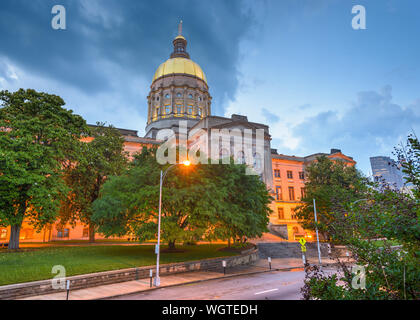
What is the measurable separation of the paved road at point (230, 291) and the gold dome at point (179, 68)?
244ft

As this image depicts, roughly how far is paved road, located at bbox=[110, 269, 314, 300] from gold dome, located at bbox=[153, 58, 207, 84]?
7444cm

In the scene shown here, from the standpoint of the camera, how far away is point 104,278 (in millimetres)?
17469

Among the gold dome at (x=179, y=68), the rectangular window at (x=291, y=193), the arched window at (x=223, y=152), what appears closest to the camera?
the arched window at (x=223, y=152)

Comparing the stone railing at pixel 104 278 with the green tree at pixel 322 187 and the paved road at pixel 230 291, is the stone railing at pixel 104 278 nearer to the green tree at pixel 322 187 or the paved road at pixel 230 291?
the paved road at pixel 230 291

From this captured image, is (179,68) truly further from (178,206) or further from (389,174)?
(389,174)

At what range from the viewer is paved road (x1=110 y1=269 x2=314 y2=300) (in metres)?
13.8

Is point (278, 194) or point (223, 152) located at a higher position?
point (223, 152)

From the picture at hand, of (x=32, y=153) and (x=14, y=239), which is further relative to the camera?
(x=14, y=239)

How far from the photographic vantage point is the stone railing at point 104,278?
14180 mm

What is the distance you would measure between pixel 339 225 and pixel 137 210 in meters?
19.3

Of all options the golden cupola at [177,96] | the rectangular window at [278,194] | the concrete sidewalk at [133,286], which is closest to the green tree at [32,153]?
the concrete sidewalk at [133,286]

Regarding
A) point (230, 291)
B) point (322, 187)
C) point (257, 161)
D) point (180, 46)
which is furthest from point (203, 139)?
point (180, 46)

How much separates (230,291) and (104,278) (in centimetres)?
830

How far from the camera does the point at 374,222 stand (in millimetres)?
4879
